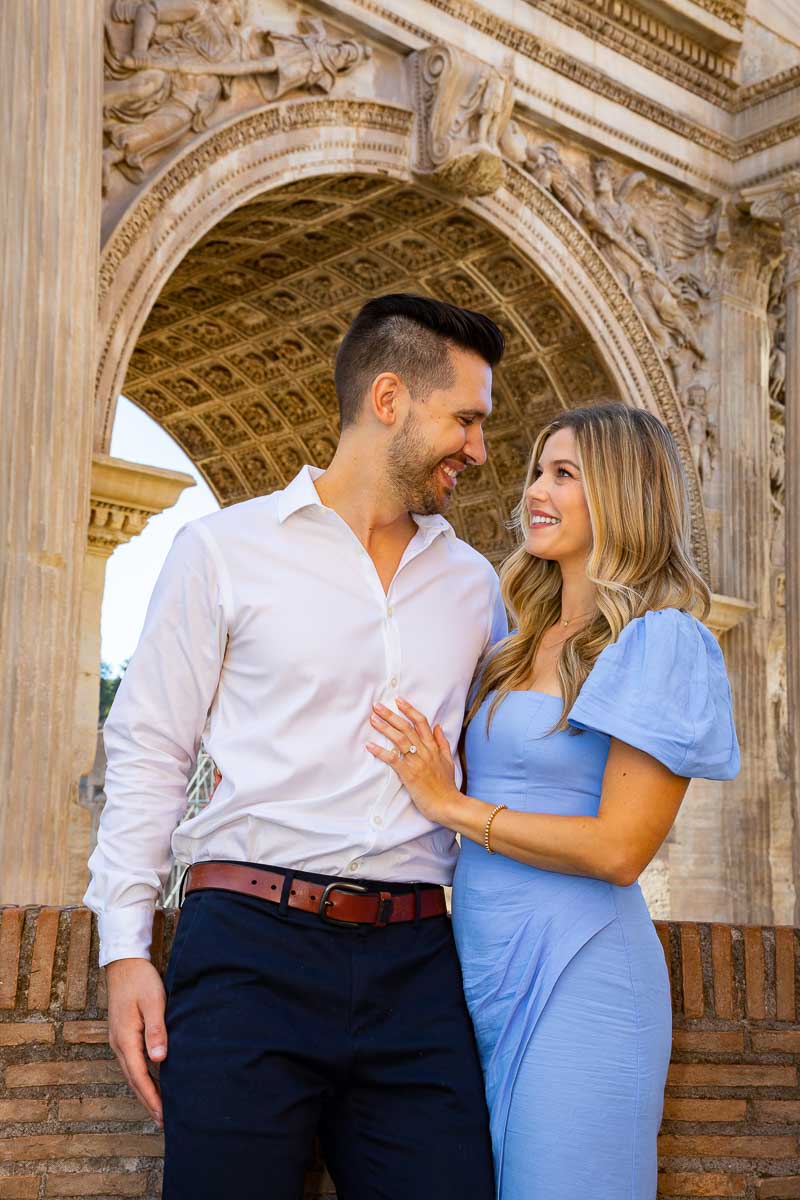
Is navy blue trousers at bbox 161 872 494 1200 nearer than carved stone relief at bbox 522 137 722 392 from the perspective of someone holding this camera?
Yes

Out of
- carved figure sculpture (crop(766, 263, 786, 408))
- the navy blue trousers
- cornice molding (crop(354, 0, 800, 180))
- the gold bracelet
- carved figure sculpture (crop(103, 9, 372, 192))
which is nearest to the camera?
the navy blue trousers

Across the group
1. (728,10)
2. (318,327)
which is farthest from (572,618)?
(728,10)

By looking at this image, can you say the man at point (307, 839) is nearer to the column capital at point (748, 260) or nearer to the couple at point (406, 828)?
the couple at point (406, 828)

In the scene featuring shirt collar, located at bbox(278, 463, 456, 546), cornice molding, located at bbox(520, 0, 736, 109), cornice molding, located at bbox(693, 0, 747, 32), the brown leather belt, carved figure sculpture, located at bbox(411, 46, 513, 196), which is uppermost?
cornice molding, located at bbox(693, 0, 747, 32)

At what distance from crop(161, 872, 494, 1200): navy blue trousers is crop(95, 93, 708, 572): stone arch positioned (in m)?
7.22

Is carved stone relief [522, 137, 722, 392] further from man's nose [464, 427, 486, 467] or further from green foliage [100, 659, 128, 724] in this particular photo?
green foliage [100, 659, 128, 724]

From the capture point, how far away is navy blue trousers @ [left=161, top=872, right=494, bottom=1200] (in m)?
2.29

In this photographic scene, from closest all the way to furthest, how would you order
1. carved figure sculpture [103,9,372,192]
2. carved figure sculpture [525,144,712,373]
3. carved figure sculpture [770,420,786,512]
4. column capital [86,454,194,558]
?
column capital [86,454,194,558] < carved figure sculpture [103,9,372,192] < carved figure sculpture [525,144,712,373] < carved figure sculpture [770,420,786,512]

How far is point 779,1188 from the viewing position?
3186 millimetres

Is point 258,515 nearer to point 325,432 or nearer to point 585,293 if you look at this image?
point 585,293

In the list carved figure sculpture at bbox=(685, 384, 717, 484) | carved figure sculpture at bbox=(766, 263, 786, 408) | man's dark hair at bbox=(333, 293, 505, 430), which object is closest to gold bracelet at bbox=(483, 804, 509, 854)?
man's dark hair at bbox=(333, 293, 505, 430)

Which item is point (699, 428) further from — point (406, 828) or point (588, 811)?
point (406, 828)

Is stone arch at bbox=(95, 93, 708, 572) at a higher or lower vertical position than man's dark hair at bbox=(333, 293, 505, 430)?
higher

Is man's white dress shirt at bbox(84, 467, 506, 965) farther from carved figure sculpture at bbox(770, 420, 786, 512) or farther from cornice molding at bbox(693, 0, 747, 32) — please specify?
carved figure sculpture at bbox(770, 420, 786, 512)
